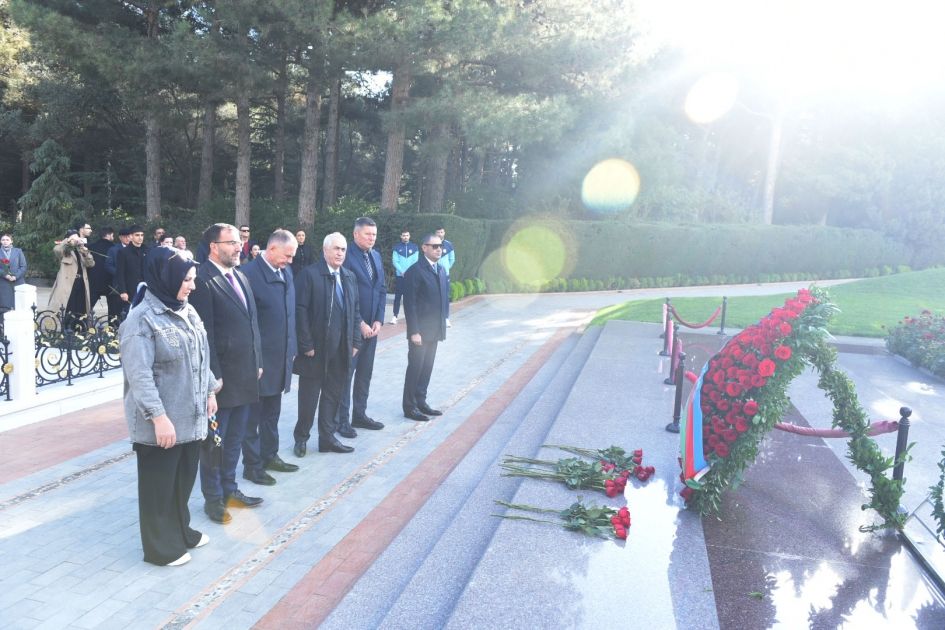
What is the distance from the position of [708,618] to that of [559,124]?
1676 cm

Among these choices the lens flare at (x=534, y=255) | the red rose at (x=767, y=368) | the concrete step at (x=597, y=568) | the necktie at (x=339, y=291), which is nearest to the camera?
the concrete step at (x=597, y=568)

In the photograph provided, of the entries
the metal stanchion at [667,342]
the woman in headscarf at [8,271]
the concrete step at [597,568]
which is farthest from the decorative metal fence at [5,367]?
the metal stanchion at [667,342]

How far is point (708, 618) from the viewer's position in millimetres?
3758

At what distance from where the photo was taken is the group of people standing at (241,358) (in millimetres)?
4043

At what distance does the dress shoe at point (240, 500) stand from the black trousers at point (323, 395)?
117 cm

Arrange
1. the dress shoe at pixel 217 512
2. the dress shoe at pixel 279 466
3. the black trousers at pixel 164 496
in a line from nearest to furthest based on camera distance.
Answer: the black trousers at pixel 164 496
the dress shoe at pixel 217 512
the dress shoe at pixel 279 466

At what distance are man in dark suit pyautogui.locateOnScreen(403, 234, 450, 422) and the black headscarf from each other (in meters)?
3.68

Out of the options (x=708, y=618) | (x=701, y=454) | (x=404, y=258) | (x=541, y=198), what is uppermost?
(x=541, y=198)

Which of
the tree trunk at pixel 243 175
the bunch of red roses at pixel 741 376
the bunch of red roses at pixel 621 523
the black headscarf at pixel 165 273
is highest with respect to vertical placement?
the tree trunk at pixel 243 175

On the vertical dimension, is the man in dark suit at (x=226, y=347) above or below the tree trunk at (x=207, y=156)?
below

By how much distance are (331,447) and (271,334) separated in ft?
5.10

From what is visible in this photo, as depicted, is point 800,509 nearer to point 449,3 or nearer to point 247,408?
point 247,408

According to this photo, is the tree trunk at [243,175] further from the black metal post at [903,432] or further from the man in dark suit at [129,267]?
the black metal post at [903,432]

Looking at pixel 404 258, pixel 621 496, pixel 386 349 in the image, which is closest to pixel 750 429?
pixel 621 496
